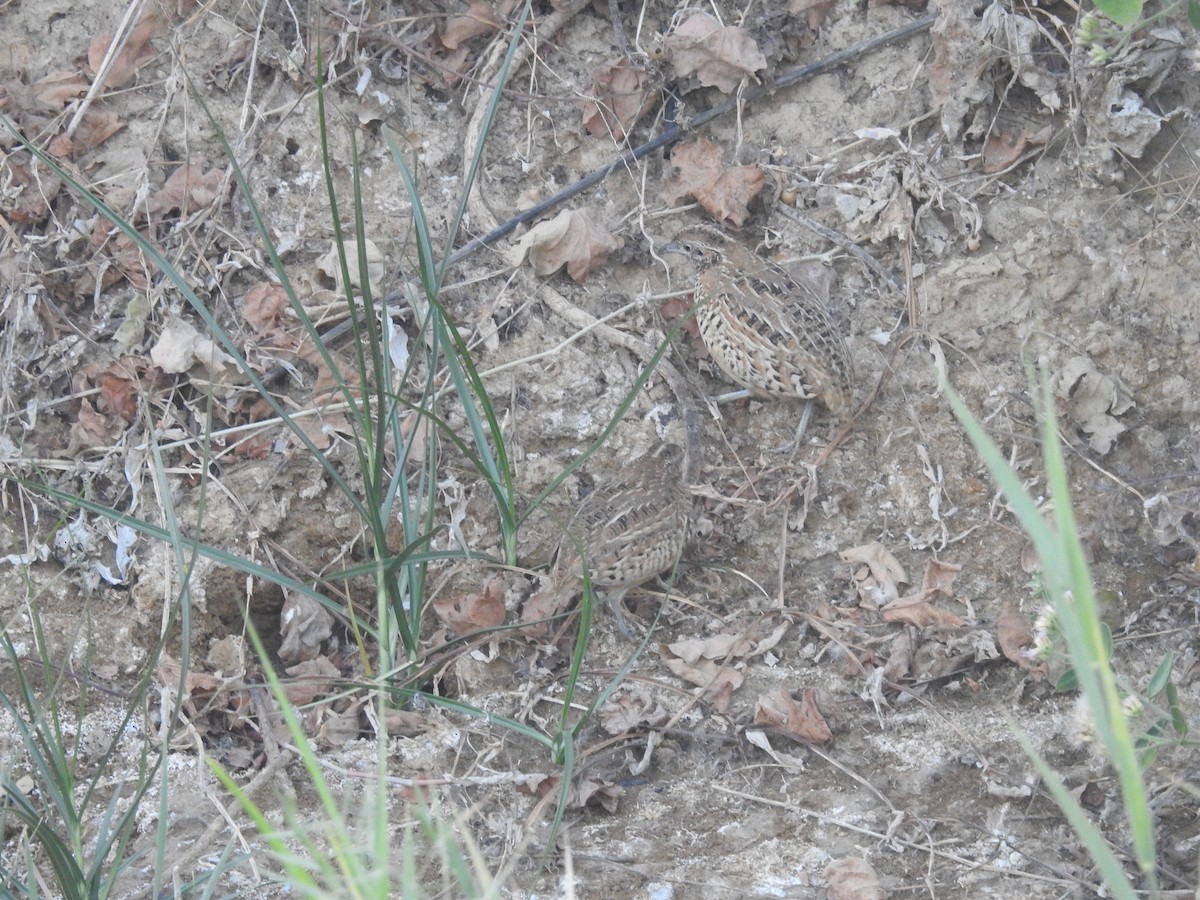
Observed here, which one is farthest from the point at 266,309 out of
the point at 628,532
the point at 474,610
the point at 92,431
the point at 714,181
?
the point at 714,181

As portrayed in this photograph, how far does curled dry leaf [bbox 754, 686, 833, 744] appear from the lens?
3734 mm

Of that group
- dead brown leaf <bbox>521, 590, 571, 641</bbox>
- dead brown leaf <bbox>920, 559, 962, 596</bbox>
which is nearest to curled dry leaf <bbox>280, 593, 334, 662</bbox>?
dead brown leaf <bbox>521, 590, 571, 641</bbox>

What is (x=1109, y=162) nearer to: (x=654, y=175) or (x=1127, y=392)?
(x=1127, y=392)

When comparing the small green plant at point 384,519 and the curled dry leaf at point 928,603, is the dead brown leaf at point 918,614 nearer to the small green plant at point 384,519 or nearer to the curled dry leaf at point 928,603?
the curled dry leaf at point 928,603

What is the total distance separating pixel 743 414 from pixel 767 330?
1.39 feet

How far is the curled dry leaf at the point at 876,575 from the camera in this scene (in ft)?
14.1

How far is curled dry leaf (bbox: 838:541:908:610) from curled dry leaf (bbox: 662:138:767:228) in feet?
5.26

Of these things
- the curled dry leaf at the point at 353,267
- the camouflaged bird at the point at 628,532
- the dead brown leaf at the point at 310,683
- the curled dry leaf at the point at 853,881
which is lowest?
the curled dry leaf at the point at 853,881

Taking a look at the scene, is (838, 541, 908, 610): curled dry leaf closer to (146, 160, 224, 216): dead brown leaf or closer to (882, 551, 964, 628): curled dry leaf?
(882, 551, 964, 628): curled dry leaf

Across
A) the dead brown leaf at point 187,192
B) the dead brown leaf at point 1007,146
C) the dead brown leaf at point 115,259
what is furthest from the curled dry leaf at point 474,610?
the dead brown leaf at point 1007,146

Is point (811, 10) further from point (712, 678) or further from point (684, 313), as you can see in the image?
point (712, 678)

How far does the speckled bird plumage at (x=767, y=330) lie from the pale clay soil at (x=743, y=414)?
210 millimetres

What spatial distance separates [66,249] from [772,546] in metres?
3.20

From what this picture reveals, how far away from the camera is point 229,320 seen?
4820mm
